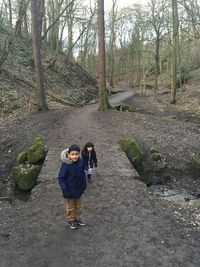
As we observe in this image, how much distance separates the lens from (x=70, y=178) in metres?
6.71

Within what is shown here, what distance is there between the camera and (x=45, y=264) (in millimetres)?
5734

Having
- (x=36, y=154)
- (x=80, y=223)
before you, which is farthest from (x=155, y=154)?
(x=80, y=223)

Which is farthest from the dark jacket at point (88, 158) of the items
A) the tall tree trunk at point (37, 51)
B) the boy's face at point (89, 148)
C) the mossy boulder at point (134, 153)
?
the tall tree trunk at point (37, 51)

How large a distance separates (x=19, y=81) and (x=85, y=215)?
17.0 meters

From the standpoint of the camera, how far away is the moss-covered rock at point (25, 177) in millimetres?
9672

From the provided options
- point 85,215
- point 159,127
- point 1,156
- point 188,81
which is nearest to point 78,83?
point 188,81

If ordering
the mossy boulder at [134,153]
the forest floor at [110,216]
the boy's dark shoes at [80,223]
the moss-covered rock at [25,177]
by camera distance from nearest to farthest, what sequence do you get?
the forest floor at [110,216] → the boy's dark shoes at [80,223] → the moss-covered rock at [25,177] → the mossy boulder at [134,153]

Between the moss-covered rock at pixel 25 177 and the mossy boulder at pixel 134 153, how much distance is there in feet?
10.5

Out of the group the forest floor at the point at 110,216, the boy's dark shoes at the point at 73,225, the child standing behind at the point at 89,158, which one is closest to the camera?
the forest floor at the point at 110,216

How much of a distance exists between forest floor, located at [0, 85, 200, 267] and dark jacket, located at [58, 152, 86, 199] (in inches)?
29.7

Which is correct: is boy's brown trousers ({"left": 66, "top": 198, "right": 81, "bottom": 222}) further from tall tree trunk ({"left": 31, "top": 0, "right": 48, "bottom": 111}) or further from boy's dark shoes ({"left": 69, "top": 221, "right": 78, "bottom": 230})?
tall tree trunk ({"left": 31, "top": 0, "right": 48, "bottom": 111})

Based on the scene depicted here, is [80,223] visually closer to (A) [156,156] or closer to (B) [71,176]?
(B) [71,176]

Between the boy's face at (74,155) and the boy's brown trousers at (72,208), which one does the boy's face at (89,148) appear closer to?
the boy's brown trousers at (72,208)

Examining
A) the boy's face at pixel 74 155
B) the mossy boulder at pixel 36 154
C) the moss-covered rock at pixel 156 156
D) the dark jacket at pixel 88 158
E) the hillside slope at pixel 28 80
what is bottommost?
the moss-covered rock at pixel 156 156
